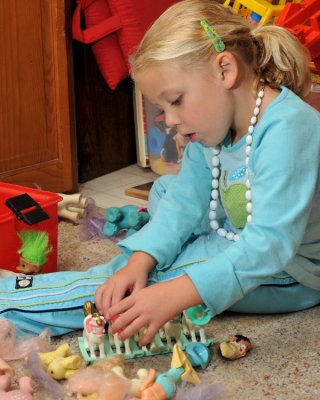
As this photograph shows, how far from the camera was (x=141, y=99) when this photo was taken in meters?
1.97

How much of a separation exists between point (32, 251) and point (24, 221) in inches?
2.2

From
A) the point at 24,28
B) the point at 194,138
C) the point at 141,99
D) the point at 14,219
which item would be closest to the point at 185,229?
the point at 194,138

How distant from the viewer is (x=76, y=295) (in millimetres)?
1091

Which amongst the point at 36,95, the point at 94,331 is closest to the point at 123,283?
the point at 94,331

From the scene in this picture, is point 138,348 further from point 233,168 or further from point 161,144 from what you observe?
point 161,144

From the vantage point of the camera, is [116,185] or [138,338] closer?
[138,338]

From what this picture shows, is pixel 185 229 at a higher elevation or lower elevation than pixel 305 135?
lower

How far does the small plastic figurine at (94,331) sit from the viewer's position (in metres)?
1.00

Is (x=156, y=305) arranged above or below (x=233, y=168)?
below

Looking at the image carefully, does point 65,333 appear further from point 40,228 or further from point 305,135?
point 305,135

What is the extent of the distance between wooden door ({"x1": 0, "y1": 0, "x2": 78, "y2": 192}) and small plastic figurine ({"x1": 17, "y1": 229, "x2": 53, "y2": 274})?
466 millimetres

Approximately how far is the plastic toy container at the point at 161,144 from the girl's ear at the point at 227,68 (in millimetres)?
900

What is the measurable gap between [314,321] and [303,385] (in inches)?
7.6

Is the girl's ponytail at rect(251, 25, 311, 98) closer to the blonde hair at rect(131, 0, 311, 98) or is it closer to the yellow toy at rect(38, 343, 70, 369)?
the blonde hair at rect(131, 0, 311, 98)
